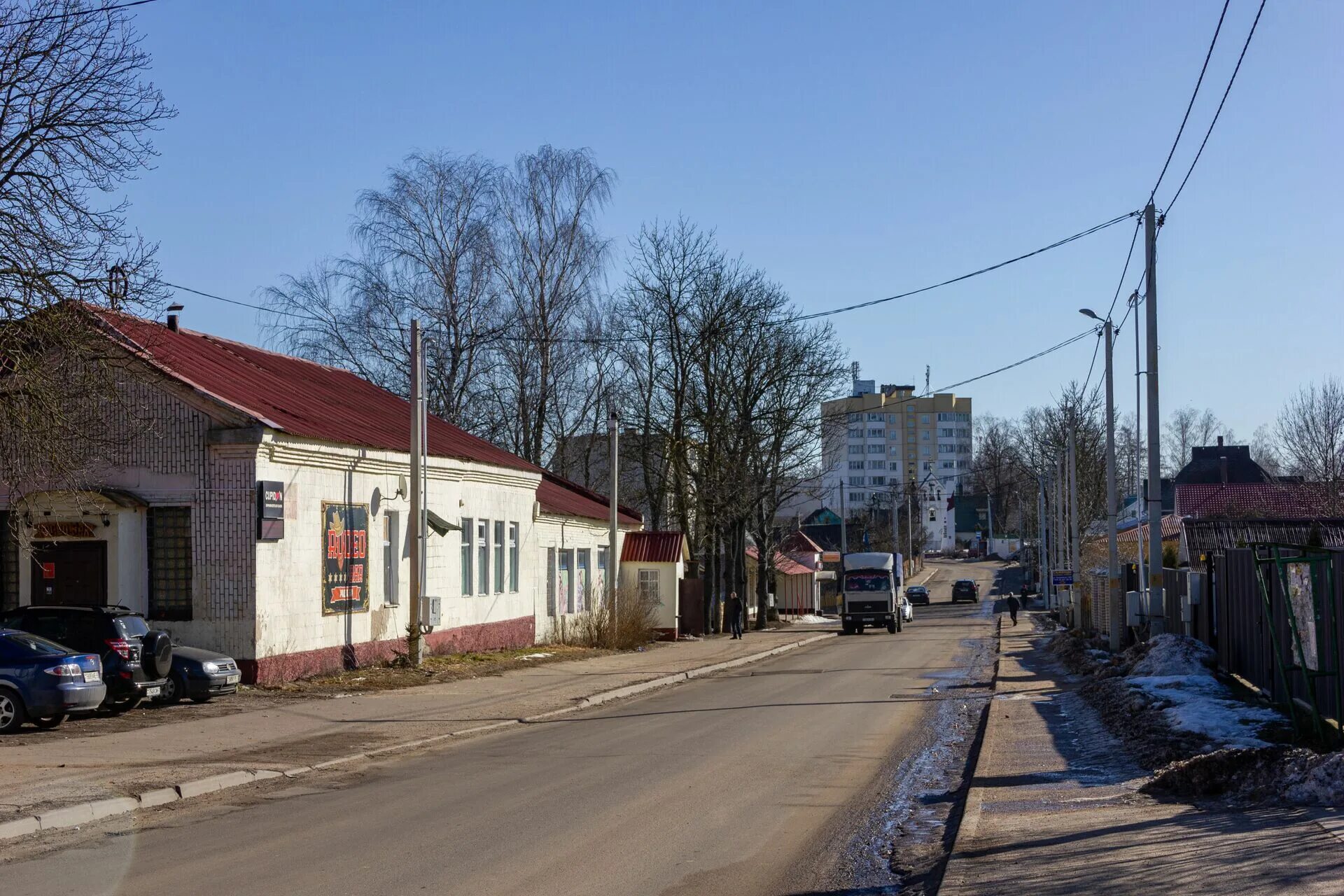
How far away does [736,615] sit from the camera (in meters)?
48.3

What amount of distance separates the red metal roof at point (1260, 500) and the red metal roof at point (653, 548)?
24235mm

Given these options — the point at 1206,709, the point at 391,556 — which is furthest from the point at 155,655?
the point at 1206,709

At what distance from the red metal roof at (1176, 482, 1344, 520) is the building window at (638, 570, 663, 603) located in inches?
978

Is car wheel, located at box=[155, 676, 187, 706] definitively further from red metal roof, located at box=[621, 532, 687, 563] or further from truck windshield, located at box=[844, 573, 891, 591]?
truck windshield, located at box=[844, 573, 891, 591]

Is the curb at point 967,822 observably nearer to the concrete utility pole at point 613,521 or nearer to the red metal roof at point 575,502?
the concrete utility pole at point 613,521

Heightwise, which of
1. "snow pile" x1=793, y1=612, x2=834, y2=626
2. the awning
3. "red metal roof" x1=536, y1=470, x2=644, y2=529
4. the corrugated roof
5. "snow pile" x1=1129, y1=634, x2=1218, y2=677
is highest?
the corrugated roof

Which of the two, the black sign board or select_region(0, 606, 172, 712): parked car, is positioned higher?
the black sign board

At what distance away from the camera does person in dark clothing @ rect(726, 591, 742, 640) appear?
157 ft

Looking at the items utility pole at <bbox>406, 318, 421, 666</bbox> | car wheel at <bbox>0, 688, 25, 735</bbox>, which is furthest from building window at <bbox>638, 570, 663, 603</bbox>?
car wheel at <bbox>0, 688, 25, 735</bbox>

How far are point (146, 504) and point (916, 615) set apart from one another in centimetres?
6166

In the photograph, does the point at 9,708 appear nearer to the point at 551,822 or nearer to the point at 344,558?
A: the point at 344,558

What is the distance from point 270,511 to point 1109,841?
16.5 metres

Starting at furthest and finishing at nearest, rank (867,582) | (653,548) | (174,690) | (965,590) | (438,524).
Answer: (965,590) → (867,582) → (653,548) → (438,524) → (174,690)

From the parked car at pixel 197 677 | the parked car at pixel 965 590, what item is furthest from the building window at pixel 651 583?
the parked car at pixel 965 590
